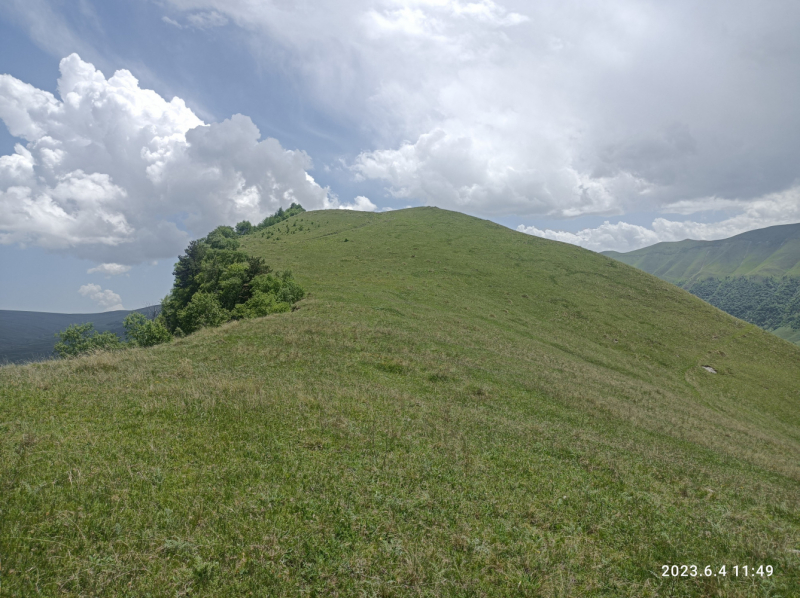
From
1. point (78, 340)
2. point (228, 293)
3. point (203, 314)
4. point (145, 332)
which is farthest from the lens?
point (78, 340)

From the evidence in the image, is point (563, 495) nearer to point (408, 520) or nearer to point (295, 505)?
point (408, 520)

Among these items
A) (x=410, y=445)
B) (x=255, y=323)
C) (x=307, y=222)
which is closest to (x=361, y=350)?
(x=255, y=323)

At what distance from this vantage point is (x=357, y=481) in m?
7.96

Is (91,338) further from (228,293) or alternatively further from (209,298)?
(209,298)

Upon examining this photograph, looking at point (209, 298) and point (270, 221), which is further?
point (270, 221)

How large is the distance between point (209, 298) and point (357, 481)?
36.7 m

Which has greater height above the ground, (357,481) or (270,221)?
(270,221)

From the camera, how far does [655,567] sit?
6.88 metres

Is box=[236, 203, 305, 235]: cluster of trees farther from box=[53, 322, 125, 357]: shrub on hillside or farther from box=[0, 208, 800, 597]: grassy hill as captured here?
box=[0, 208, 800, 597]: grassy hill

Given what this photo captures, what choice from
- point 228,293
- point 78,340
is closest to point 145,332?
point 228,293
